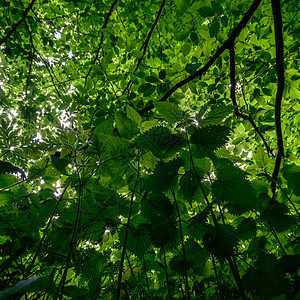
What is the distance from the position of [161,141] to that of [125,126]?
22cm

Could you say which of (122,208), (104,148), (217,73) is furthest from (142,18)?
(122,208)

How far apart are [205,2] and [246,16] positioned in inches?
14.3

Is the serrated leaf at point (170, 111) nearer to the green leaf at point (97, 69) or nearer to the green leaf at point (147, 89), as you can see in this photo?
the green leaf at point (147, 89)

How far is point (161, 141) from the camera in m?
0.60

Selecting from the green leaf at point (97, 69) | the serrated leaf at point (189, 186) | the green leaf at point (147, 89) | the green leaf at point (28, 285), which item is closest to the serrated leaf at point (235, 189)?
the serrated leaf at point (189, 186)

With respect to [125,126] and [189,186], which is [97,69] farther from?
[189,186]

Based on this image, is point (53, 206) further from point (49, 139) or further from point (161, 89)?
point (161, 89)

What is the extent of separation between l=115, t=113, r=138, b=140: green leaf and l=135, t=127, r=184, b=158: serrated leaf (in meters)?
0.14

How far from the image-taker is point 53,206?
0.78 m

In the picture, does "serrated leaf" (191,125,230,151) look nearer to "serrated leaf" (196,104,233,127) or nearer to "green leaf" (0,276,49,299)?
"serrated leaf" (196,104,233,127)

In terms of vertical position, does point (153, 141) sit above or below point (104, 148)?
below

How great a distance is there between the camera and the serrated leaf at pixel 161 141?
1.97 feet

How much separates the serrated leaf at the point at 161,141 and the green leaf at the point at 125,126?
137 millimetres

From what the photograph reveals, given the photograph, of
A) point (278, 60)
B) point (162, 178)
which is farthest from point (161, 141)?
point (278, 60)
